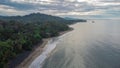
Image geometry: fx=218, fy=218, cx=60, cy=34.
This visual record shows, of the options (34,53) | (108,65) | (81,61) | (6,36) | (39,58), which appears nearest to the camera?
(108,65)

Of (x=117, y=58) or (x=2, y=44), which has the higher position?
(x=2, y=44)

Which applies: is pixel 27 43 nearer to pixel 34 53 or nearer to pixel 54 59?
pixel 34 53

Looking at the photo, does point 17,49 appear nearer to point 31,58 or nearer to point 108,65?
point 31,58

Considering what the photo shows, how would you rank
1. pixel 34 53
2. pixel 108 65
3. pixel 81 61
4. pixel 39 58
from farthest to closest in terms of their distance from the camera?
pixel 34 53 → pixel 39 58 → pixel 81 61 → pixel 108 65

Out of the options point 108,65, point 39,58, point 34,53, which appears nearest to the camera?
point 108,65

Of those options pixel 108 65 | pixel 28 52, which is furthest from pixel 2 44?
pixel 108 65

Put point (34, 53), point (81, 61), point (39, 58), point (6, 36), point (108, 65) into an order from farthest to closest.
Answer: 1. point (6, 36)
2. point (34, 53)
3. point (39, 58)
4. point (81, 61)
5. point (108, 65)

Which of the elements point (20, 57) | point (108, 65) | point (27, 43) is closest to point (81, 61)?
point (108, 65)

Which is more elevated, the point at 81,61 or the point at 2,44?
the point at 2,44

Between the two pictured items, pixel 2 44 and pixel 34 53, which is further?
pixel 34 53
